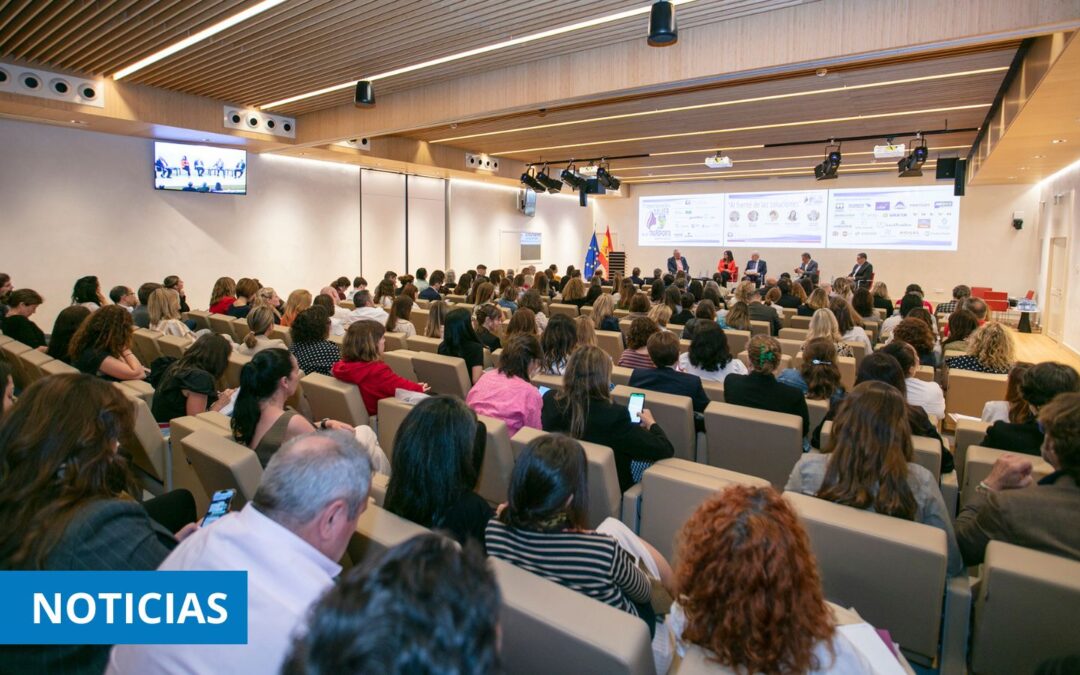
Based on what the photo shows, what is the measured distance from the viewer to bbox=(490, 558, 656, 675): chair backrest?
3.97 feet

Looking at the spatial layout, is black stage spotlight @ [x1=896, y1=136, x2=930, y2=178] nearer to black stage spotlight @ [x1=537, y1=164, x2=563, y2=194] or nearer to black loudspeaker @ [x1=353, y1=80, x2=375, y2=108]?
black stage spotlight @ [x1=537, y1=164, x2=563, y2=194]

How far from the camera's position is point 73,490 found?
1.55 meters

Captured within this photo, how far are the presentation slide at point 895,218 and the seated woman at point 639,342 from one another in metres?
13.8

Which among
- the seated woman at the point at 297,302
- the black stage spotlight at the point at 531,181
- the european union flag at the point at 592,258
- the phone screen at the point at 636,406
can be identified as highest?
the black stage spotlight at the point at 531,181

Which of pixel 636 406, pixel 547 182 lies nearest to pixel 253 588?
pixel 636 406

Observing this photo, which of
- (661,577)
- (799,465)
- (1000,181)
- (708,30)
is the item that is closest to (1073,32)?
(708,30)

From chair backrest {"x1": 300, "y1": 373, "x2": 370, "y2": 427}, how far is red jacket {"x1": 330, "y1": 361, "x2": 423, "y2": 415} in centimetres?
5

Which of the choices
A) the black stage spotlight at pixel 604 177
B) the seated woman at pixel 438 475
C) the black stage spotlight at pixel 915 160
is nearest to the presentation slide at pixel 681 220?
the black stage spotlight at pixel 604 177

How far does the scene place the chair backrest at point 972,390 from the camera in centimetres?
414

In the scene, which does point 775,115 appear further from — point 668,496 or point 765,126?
point 668,496

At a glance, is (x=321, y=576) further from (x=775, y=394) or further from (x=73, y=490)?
(x=775, y=394)

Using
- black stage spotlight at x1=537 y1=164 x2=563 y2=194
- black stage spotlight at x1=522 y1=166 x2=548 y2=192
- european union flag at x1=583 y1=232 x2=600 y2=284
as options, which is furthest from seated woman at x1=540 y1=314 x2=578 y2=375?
european union flag at x1=583 y1=232 x2=600 y2=284

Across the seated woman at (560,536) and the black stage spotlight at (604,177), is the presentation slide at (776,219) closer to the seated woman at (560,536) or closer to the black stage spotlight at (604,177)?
the black stage spotlight at (604,177)

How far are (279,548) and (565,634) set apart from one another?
0.64 metres
